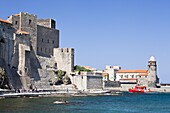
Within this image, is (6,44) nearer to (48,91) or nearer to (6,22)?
(6,22)

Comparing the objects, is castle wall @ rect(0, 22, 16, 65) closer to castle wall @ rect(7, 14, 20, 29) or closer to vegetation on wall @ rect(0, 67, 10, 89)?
castle wall @ rect(7, 14, 20, 29)

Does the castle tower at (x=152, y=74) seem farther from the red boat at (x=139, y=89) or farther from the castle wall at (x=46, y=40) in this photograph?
the castle wall at (x=46, y=40)

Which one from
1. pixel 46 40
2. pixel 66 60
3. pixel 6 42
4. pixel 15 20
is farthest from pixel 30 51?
pixel 66 60

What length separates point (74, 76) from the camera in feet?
168

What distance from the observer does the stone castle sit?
43.4 meters

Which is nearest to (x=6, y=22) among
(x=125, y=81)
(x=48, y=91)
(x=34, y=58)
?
(x=34, y=58)

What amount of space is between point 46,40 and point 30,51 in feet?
15.3

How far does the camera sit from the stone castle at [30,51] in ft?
143

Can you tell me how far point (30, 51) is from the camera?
Result: 157 feet

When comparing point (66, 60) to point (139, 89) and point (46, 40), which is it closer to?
point (46, 40)

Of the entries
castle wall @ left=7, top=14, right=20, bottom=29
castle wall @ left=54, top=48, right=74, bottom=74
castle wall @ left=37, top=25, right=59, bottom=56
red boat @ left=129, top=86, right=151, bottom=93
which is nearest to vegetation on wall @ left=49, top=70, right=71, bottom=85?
castle wall @ left=54, top=48, right=74, bottom=74

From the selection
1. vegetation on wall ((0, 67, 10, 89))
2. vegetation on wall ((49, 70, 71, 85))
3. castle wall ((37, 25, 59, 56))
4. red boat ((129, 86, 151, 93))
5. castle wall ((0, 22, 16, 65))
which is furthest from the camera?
red boat ((129, 86, 151, 93))

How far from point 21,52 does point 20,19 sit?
4971 millimetres

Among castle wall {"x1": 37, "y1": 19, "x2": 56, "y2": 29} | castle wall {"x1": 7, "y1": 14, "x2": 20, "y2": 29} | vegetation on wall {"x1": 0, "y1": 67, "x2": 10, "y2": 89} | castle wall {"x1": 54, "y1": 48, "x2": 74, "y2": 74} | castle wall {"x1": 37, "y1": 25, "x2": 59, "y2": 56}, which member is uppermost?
castle wall {"x1": 37, "y1": 19, "x2": 56, "y2": 29}
